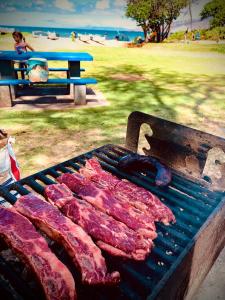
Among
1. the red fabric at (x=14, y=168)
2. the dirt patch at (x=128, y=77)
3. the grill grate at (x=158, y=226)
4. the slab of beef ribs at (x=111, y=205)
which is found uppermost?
the slab of beef ribs at (x=111, y=205)

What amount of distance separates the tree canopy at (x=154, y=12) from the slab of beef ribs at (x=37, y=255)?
4457cm

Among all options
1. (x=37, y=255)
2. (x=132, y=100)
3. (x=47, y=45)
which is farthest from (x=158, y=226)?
(x=47, y=45)

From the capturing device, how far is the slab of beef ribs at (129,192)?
242 cm

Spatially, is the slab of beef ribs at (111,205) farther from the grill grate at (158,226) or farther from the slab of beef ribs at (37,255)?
the slab of beef ribs at (37,255)

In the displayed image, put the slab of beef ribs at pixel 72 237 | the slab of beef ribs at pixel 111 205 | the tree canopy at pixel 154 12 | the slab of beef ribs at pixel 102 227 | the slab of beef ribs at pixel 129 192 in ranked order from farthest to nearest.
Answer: the tree canopy at pixel 154 12, the slab of beef ribs at pixel 129 192, the slab of beef ribs at pixel 111 205, the slab of beef ribs at pixel 102 227, the slab of beef ribs at pixel 72 237

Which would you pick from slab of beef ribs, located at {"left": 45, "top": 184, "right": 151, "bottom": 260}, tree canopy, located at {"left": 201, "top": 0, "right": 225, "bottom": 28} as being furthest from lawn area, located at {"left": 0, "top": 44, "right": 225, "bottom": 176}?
tree canopy, located at {"left": 201, "top": 0, "right": 225, "bottom": 28}

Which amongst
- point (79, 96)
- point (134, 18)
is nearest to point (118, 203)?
point (79, 96)

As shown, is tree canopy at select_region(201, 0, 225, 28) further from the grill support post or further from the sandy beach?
the grill support post

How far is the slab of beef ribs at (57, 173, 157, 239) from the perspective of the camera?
2240 millimetres

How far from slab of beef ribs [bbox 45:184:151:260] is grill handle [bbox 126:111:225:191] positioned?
1434mm

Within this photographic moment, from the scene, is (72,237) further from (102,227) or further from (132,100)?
(132,100)

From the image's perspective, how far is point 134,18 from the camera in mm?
41750

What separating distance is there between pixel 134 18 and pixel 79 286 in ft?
151

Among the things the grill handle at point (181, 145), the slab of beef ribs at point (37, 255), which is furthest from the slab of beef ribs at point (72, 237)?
the grill handle at point (181, 145)
